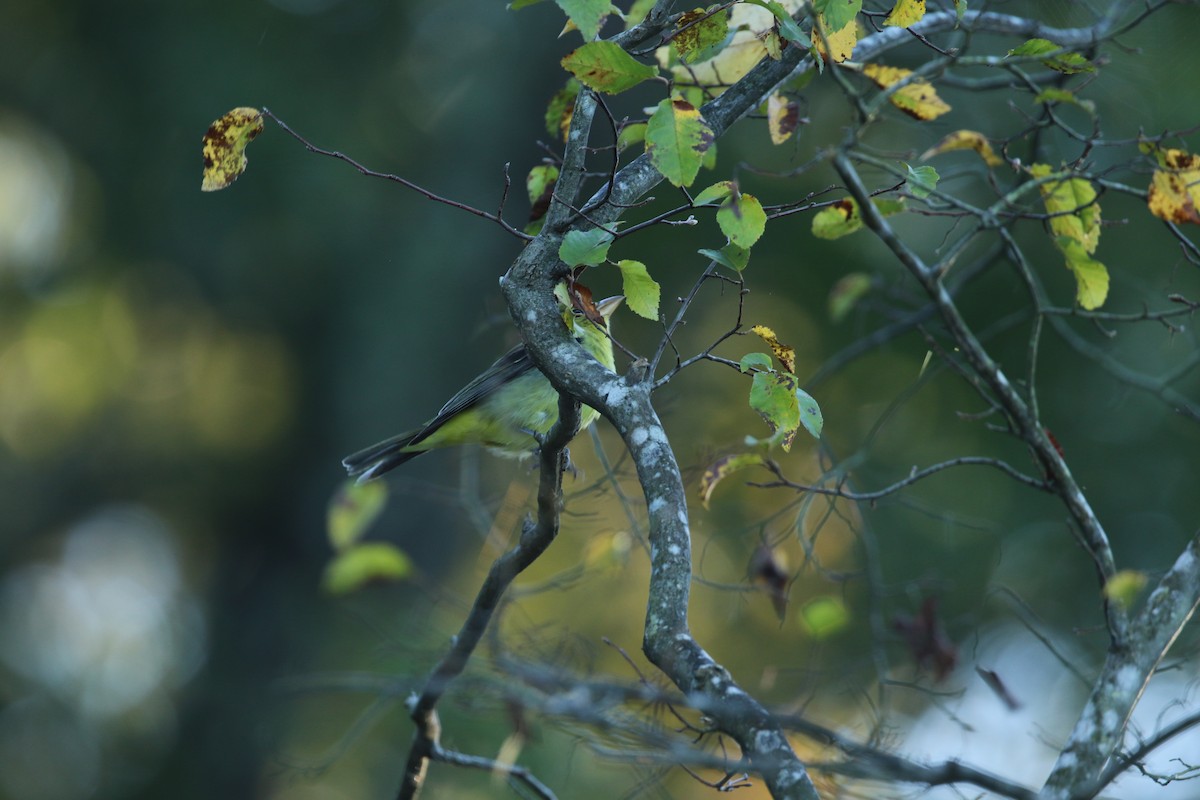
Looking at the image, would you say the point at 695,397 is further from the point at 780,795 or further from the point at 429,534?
the point at 780,795

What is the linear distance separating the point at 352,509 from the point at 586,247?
2.49 metres

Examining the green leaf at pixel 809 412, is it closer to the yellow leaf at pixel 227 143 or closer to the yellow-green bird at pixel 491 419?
the yellow leaf at pixel 227 143

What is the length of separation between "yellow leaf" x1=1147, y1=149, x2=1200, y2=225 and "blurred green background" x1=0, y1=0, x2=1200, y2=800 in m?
5.74

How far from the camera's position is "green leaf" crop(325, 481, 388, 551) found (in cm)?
446

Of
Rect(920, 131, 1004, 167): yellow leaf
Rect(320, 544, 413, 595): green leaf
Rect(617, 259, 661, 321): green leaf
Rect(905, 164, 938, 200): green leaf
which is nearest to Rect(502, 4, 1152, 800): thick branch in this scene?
Rect(617, 259, 661, 321): green leaf

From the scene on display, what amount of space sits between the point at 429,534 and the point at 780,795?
28.0 ft

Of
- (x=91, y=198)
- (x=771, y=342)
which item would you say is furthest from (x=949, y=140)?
(x=91, y=198)

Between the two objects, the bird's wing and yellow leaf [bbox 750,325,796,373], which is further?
the bird's wing

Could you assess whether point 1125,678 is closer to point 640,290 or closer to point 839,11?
point 640,290

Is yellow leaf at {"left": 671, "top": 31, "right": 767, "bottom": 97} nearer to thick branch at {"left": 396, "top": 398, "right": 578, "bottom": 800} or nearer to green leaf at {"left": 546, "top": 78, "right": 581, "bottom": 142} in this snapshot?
green leaf at {"left": 546, "top": 78, "right": 581, "bottom": 142}

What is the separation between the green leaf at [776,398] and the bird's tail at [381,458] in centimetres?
334

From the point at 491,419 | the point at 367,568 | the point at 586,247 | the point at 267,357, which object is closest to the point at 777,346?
the point at 586,247

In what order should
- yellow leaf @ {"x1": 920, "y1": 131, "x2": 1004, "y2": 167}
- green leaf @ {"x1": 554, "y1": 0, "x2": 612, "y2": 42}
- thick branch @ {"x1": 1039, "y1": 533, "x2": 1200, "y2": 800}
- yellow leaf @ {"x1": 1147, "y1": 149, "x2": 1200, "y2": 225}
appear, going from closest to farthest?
green leaf @ {"x1": 554, "y1": 0, "x2": 612, "y2": 42} → thick branch @ {"x1": 1039, "y1": 533, "x2": 1200, "y2": 800} → yellow leaf @ {"x1": 1147, "y1": 149, "x2": 1200, "y2": 225} → yellow leaf @ {"x1": 920, "y1": 131, "x2": 1004, "y2": 167}

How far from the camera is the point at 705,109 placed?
2.92 metres
